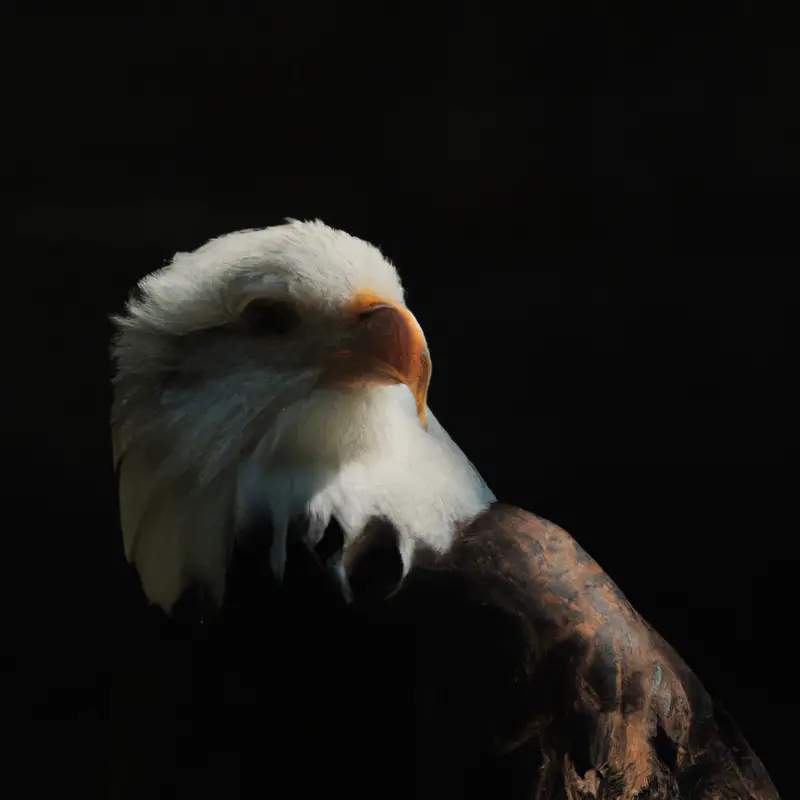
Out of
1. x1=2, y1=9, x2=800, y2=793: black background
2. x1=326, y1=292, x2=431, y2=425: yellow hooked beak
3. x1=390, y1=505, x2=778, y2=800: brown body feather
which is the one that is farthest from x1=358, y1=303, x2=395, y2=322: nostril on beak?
x1=2, y1=9, x2=800, y2=793: black background

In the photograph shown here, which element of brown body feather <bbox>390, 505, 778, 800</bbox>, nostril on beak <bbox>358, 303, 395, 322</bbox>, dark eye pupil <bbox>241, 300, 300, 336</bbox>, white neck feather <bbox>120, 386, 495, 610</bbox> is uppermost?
nostril on beak <bbox>358, 303, 395, 322</bbox>

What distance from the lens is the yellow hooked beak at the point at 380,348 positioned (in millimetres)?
1035

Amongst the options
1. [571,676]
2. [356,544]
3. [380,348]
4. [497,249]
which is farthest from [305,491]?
[497,249]

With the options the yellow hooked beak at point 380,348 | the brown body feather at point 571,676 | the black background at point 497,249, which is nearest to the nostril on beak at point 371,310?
the yellow hooked beak at point 380,348

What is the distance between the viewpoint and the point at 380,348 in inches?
40.9

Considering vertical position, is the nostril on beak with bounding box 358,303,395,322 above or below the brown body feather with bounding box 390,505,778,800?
above

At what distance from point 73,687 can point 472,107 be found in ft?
4.62

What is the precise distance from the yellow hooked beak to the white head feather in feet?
0.05

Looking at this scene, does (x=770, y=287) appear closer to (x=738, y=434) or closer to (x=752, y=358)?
(x=752, y=358)

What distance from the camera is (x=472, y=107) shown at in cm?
191

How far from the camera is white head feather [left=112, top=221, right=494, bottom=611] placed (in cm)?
109

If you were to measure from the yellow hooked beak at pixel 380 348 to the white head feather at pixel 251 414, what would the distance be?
0.02 m

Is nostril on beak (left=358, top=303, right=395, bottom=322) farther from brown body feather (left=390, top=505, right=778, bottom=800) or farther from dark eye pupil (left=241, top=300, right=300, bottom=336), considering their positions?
brown body feather (left=390, top=505, right=778, bottom=800)

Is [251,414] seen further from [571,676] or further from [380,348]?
[571,676]
